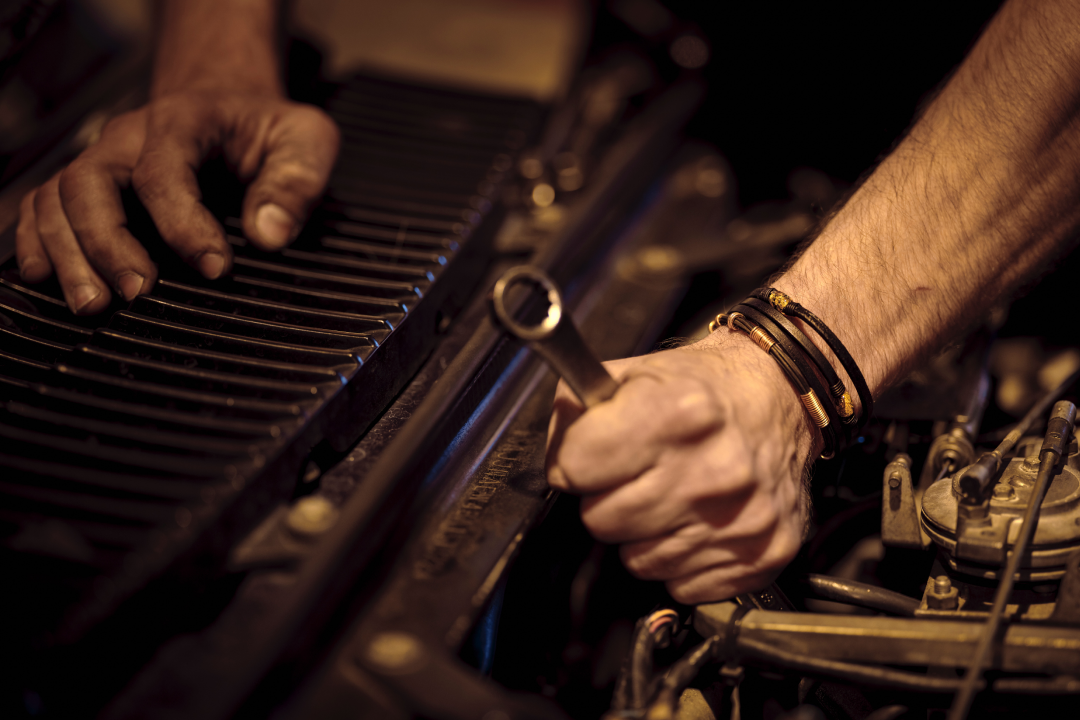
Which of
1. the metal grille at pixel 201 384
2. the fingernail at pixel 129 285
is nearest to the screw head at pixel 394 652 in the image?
the metal grille at pixel 201 384

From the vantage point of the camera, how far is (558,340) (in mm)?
618

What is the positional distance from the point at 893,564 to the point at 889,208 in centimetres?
41

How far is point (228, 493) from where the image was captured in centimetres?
63

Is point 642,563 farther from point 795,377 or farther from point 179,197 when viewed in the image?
point 179,197

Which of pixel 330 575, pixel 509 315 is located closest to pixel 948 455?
pixel 509 315

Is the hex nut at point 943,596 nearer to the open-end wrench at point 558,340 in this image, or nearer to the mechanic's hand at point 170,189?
the open-end wrench at point 558,340

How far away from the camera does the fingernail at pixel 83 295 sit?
2.85 ft

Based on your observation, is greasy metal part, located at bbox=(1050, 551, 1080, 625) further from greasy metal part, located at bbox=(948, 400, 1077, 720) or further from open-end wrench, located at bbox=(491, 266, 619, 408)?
open-end wrench, located at bbox=(491, 266, 619, 408)

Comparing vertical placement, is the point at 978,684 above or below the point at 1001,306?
below

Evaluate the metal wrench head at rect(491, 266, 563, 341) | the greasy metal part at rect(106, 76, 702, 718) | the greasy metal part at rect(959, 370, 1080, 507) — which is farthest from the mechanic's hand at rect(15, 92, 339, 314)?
the greasy metal part at rect(959, 370, 1080, 507)

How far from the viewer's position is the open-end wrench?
1.96ft

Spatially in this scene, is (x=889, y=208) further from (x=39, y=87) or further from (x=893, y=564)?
(x=39, y=87)

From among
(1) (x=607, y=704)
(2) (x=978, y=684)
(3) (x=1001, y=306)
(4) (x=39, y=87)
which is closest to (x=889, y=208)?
(3) (x=1001, y=306)

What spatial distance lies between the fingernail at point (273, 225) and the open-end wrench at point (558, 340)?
18.2 inches
